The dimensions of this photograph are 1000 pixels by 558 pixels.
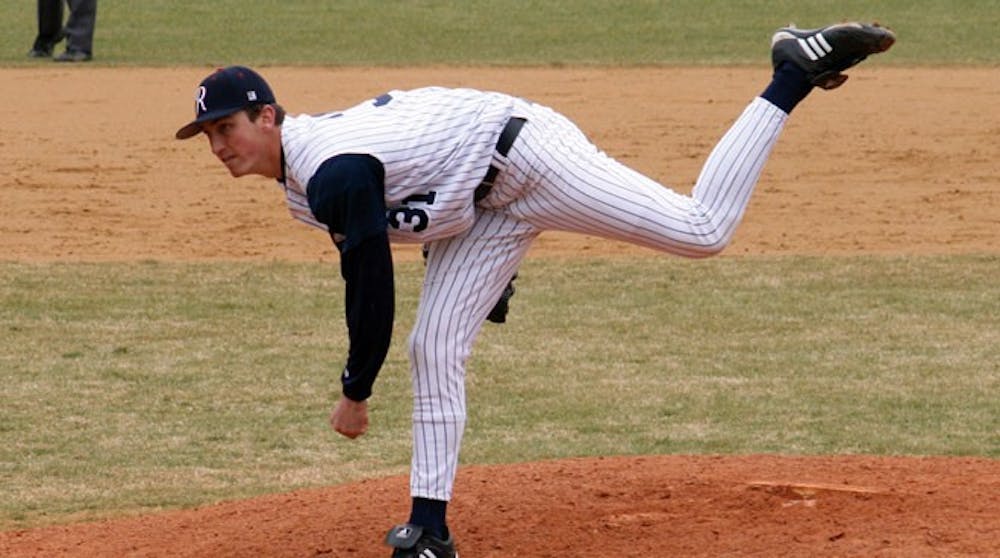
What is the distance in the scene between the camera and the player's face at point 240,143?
4.47 m

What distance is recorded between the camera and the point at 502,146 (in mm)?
4613

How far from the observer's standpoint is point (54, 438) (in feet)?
22.6

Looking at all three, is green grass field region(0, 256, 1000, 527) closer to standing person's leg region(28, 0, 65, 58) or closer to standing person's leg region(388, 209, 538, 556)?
standing person's leg region(388, 209, 538, 556)

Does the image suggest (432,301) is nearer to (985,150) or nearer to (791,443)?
(791,443)

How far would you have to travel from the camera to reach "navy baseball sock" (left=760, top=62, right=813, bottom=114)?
16.0 ft

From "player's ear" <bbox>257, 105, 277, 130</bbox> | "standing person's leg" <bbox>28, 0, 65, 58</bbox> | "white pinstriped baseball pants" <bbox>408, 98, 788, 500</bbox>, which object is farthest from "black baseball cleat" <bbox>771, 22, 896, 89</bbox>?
"standing person's leg" <bbox>28, 0, 65, 58</bbox>

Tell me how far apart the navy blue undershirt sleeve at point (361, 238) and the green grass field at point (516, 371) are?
1855 mm

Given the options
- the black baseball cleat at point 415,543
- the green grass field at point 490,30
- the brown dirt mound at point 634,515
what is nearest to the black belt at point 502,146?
the black baseball cleat at point 415,543

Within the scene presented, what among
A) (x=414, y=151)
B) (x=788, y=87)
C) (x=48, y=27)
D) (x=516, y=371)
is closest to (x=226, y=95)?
(x=414, y=151)

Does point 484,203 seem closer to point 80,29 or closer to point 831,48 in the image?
point 831,48

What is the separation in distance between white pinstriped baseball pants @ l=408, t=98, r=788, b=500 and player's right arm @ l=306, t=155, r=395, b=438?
0.87 feet

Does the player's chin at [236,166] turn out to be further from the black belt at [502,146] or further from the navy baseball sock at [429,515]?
the navy baseball sock at [429,515]

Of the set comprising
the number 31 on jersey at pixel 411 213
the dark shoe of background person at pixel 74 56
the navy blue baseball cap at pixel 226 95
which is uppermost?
the navy blue baseball cap at pixel 226 95

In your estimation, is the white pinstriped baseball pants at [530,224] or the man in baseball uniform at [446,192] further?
the white pinstriped baseball pants at [530,224]
